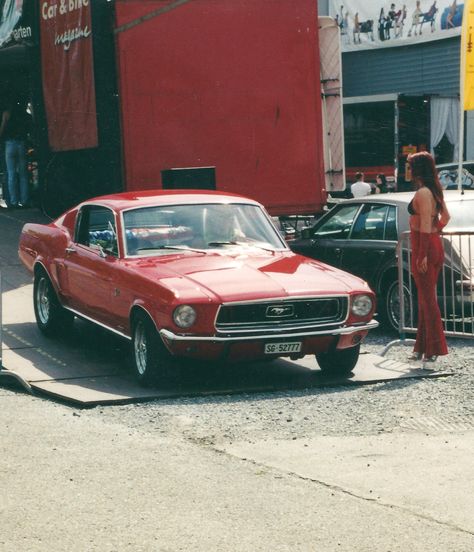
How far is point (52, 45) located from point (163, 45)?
8.98 feet

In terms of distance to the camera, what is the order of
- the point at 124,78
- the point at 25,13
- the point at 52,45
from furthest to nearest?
the point at 25,13 → the point at 52,45 → the point at 124,78

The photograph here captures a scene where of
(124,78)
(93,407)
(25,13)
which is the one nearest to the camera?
(93,407)

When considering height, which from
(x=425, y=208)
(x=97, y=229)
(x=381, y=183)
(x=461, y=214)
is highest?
(x=425, y=208)

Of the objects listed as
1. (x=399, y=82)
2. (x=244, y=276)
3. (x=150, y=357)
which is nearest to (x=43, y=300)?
(x=150, y=357)

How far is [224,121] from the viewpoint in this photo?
622 inches

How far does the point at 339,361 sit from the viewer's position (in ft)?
32.2

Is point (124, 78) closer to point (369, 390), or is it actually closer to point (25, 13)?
point (25, 13)

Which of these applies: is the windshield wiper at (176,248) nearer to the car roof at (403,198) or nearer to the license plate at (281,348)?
the license plate at (281,348)

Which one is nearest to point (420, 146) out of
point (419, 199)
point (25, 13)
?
point (25, 13)

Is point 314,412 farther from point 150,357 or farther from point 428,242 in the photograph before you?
point 428,242

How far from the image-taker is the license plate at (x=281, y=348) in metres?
9.18

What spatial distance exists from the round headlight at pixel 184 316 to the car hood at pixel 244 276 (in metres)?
0.16

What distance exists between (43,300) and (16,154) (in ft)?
29.7

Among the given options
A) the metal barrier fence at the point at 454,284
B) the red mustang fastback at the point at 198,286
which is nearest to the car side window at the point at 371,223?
the metal barrier fence at the point at 454,284
